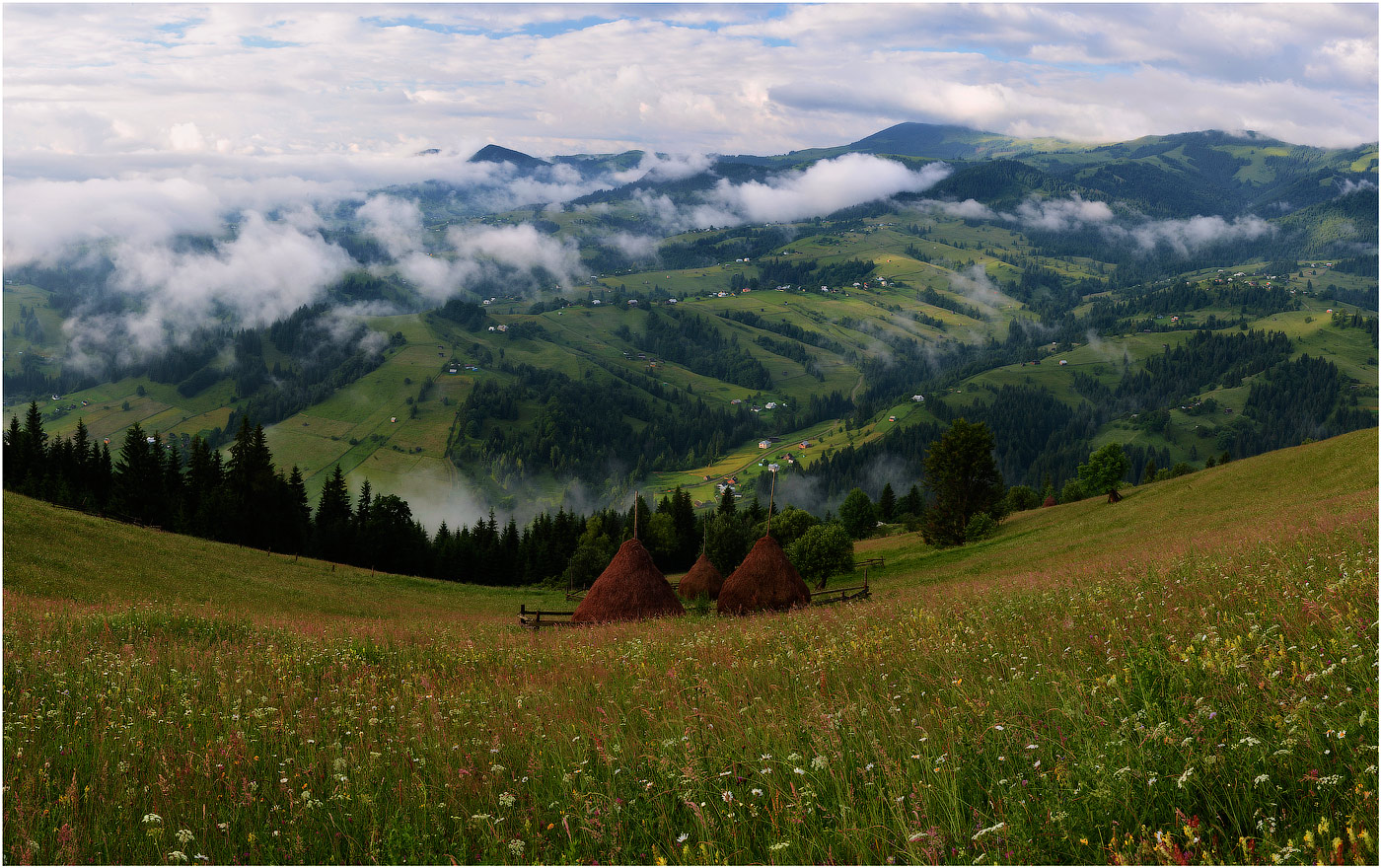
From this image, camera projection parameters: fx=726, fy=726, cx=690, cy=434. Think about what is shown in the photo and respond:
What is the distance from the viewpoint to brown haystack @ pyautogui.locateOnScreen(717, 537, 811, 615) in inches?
1479

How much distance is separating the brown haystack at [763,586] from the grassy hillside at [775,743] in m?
25.8

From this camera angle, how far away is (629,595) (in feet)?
114

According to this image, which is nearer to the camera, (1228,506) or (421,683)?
(421,683)

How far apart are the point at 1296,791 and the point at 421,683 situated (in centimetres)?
943

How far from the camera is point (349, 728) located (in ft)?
25.5

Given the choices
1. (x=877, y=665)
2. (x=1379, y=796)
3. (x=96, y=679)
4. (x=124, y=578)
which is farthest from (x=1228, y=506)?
(x=124, y=578)

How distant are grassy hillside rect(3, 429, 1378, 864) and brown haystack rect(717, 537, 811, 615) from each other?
2580 centimetres

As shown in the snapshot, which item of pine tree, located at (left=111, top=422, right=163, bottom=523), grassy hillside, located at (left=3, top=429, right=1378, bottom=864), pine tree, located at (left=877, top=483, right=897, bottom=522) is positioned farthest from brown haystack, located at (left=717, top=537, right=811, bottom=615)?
pine tree, located at (left=877, top=483, right=897, bottom=522)

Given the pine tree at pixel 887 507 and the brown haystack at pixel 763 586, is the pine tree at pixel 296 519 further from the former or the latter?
the pine tree at pixel 887 507

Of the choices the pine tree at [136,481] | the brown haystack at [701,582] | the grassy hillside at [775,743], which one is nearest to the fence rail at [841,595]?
the brown haystack at [701,582]

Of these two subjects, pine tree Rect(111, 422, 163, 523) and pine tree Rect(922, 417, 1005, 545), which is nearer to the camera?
pine tree Rect(922, 417, 1005, 545)

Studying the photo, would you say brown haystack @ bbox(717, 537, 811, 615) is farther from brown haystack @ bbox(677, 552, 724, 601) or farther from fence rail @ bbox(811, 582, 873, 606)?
brown haystack @ bbox(677, 552, 724, 601)

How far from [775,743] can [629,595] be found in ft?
96.4

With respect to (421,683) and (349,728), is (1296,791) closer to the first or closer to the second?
(349,728)
